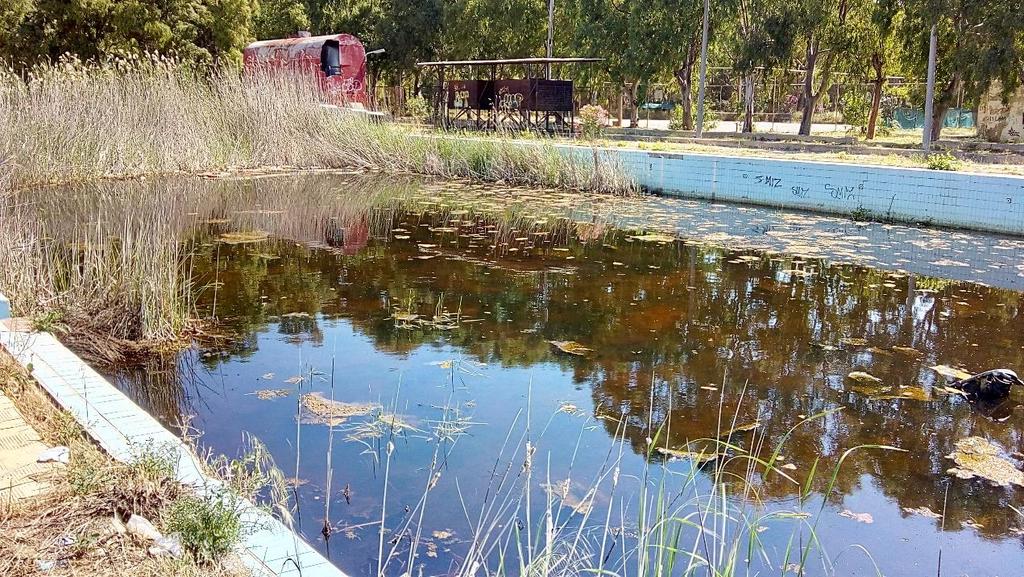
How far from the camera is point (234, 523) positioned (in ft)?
8.03

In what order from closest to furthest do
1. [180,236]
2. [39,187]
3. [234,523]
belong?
[234,523]
[180,236]
[39,187]

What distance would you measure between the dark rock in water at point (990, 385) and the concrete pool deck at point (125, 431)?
3.58 m

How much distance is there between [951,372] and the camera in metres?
5.01

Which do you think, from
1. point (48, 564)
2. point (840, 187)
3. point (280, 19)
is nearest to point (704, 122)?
point (280, 19)

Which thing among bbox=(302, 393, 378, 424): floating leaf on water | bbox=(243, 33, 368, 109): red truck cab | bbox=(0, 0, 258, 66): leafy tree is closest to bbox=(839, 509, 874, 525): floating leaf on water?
bbox=(302, 393, 378, 424): floating leaf on water

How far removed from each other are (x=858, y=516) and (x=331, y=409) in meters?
2.33

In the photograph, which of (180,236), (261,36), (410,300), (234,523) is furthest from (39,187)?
(261,36)

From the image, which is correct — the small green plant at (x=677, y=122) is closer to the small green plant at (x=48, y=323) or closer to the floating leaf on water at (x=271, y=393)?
the floating leaf on water at (x=271, y=393)

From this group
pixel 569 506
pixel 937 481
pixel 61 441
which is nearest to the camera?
pixel 61 441

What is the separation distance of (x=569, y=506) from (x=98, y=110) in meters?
10.4

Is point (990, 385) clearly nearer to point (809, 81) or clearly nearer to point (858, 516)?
point (858, 516)

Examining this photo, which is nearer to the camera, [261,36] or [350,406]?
[350,406]

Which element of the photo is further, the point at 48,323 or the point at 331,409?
the point at 48,323

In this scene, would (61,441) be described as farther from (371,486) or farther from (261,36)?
(261,36)
